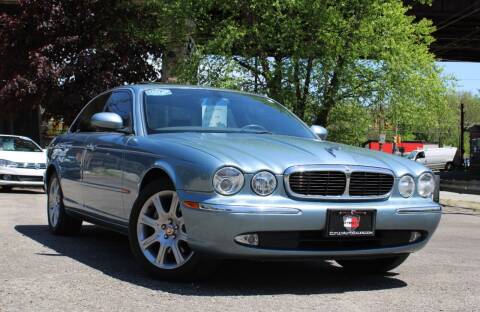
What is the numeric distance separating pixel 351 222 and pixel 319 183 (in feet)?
1.18

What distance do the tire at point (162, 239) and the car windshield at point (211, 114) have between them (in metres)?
0.82

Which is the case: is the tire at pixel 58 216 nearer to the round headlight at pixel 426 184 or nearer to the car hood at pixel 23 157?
the round headlight at pixel 426 184

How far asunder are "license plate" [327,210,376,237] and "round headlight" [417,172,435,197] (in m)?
0.60

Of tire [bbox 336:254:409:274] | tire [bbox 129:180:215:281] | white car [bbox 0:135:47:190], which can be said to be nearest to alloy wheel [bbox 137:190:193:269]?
tire [bbox 129:180:215:281]

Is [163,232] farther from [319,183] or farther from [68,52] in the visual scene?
[68,52]

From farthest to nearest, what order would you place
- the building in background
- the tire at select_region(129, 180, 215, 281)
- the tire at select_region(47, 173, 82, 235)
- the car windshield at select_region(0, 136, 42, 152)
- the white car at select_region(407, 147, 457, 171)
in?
the white car at select_region(407, 147, 457, 171)
the building in background
the car windshield at select_region(0, 136, 42, 152)
the tire at select_region(47, 173, 82, 235)
the tire at select_region(129, 180, 215, 281)

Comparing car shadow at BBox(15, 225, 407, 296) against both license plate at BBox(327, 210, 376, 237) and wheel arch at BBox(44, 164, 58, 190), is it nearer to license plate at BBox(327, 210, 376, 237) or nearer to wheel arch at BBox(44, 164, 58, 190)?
license plate at BBox(327, 210, 376, 237)

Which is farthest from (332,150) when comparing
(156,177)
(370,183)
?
(156,177)

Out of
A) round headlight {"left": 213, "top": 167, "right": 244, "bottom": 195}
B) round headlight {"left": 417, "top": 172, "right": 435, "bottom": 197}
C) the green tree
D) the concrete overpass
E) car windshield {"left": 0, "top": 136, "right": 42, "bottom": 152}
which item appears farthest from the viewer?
the concrete overpass

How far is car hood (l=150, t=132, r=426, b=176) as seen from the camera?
4.75 metres

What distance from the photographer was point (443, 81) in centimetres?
1988

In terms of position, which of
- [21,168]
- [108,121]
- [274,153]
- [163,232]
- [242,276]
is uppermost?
[108,121]

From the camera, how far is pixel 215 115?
20.0ft

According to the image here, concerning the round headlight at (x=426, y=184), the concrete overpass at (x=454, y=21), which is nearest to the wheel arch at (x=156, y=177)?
the round headlight at (x=426, y=184)
